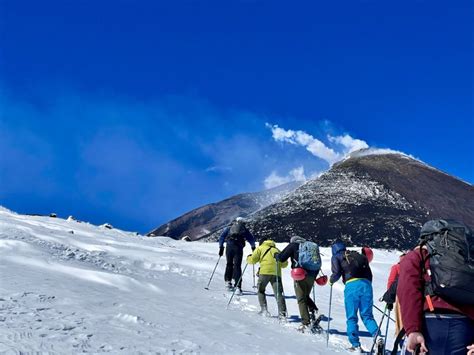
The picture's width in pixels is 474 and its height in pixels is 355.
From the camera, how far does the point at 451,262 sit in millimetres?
4371

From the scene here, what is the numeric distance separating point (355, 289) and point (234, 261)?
637cm

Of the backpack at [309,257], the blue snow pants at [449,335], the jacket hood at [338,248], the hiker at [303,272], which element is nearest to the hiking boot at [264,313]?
the hiker at [303,272]

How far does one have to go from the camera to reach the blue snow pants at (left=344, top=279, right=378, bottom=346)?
9.80 metres

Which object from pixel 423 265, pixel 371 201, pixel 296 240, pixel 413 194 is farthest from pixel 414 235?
pixel 423 265

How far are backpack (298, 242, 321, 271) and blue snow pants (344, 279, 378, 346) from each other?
125 centimetres

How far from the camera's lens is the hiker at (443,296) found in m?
4.34

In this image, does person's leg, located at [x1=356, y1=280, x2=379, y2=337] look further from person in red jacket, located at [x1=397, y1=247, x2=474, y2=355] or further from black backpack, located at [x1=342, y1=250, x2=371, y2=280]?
person in red jacket, located at [x1=397, y1=247, x2=474, y2=355]

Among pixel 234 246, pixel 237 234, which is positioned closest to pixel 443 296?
pixel 234 246

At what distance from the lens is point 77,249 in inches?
647

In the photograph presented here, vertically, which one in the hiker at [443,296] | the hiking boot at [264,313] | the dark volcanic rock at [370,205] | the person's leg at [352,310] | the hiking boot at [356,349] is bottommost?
the hiking boot at [356,349]

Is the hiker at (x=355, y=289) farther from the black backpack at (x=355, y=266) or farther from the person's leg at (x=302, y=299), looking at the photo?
the person's leg at (x=302, y=299)

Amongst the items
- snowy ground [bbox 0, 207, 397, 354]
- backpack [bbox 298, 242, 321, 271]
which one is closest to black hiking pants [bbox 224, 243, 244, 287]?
snowy ground [bbox 0, 207, 397, 354]

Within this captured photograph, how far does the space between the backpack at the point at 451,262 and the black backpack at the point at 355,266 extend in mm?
5677

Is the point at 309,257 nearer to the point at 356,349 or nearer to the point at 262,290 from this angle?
the point at 262,290
